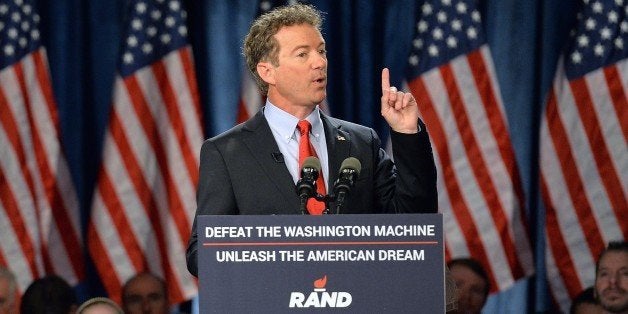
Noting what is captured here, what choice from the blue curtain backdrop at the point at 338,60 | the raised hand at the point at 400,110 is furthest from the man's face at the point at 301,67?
the blue curtain backdrop at the point at 338,60

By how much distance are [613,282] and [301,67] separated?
387cm

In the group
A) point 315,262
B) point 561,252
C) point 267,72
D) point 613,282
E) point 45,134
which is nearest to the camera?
point 315,262

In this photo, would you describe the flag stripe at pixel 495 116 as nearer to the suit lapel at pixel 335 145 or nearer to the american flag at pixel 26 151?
the american flag at pixel 26 151

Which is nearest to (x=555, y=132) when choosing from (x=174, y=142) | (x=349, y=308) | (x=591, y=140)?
(x=591, y=140)

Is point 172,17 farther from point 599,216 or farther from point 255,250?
point 255,250

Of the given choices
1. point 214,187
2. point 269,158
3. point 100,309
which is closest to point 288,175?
point 269,158

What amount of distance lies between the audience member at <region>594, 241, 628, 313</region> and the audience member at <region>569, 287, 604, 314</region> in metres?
0.06

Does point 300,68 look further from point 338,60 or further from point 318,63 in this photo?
point 338,60

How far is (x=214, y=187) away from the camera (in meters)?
3.01

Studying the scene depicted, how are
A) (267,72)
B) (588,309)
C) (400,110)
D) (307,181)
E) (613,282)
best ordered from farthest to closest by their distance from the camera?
(588,309), (613,282), (267,72), (400,110), (307,181)

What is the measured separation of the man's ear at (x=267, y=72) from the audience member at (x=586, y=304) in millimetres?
3850

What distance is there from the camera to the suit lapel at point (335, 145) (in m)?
3.04

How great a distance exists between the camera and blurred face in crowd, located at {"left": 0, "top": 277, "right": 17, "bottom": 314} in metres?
6.24

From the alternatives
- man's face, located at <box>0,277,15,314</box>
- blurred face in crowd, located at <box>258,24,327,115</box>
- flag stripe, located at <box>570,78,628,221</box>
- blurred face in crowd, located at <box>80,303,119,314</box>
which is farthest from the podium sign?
flag stripe, located at <box>570,78,628,221</box>
